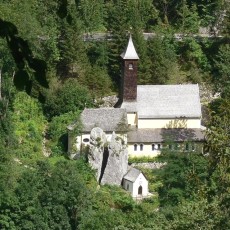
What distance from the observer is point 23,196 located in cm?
2361

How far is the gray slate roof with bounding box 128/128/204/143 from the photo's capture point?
2875 centimetres

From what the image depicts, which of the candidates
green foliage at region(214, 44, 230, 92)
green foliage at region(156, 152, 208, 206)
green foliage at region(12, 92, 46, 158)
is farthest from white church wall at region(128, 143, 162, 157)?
green foliage at region(214, 44, 230, 92)

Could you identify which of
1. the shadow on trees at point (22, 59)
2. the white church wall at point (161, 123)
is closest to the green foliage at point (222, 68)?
the white church wall at point (161, 123)

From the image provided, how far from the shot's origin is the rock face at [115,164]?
89.3 ft

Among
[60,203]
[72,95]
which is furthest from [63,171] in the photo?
[72,95]

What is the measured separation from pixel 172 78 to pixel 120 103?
3.21 m

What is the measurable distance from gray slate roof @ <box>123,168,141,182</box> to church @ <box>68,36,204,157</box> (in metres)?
1.40

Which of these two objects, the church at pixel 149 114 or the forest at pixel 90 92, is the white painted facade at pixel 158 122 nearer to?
the church at pixel 149 114

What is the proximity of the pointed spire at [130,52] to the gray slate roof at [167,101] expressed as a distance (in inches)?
42.5

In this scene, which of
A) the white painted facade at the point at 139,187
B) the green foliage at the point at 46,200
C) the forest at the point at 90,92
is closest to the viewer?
the green foliage at the point at 46,200

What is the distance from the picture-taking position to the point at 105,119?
28.6 metres

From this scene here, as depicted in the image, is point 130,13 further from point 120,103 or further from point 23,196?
point 23,196

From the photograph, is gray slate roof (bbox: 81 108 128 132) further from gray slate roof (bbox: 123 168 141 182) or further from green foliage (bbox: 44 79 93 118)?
gray slate roof (bbox: 123 168 141 182)

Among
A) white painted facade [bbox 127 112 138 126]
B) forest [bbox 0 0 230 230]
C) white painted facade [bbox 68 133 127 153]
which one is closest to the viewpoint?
forest [bbox 0 0 230 230]
